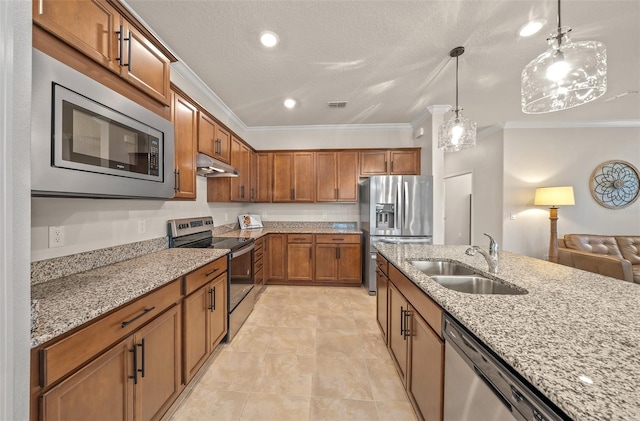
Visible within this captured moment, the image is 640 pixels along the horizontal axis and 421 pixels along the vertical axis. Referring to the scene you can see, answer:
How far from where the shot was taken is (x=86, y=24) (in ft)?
3.79

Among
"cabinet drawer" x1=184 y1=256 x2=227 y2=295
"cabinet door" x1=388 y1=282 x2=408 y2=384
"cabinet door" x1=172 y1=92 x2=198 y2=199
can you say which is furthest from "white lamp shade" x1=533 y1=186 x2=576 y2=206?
"cabinet door" x1=172 y1=92 x2=198 y2=199

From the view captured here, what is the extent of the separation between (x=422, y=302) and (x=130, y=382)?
1.46 m

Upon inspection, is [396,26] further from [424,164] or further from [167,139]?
[424,164]

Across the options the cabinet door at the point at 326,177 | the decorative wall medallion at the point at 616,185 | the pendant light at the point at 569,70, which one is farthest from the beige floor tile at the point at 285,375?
the decorative wall medallion at the point at 616,185

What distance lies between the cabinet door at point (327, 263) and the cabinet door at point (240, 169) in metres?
1.42

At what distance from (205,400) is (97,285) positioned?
1022 millimetres

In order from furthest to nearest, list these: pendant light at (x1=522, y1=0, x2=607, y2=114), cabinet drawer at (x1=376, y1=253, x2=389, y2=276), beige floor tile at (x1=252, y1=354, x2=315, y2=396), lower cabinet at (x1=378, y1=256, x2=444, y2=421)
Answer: cabinet drawer at (x1=376, y1=253, x2=389, y2=276) < beige floor tile at (x1=252, y1=354, x2=315, y2=396) < pendant light at (x1=522, y1=0, x2=607, y2=114) < lower cabinet at (x1=378, y1=256, x2=444, y2=421)

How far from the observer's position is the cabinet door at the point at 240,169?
320 cm

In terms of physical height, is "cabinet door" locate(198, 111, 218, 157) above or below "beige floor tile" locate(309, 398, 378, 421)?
above

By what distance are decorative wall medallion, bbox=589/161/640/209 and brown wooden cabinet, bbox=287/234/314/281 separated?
196 inches

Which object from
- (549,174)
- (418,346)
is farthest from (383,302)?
(549,174)

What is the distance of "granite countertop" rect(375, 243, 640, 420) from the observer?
523 mm

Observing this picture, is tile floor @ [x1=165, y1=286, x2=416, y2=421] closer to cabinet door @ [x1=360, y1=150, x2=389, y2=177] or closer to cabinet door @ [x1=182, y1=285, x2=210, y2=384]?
cabinet door @ [x1=182, y1=285, x2=210, y2=384]

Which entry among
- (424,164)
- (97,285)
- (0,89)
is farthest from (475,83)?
(97,285)
